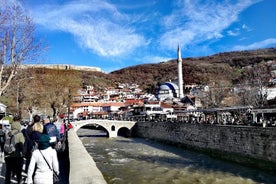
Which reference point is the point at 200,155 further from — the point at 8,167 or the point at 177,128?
the point at 8,167

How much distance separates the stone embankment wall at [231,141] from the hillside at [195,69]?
298 feet

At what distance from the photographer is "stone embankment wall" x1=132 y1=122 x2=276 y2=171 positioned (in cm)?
2084

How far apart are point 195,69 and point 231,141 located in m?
129

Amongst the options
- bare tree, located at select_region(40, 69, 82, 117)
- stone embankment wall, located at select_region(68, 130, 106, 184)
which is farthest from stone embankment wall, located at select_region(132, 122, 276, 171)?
bare tree, located at select_region(40, 69, 82, 117)

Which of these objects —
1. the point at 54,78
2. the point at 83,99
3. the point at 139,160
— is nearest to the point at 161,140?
the point at 139,160

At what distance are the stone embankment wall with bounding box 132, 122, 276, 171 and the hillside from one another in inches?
3575

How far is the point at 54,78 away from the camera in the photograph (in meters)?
52.8

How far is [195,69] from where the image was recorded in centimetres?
15250

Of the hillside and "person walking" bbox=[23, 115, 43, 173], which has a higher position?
the hillside

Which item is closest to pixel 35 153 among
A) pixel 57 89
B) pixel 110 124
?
pixel 110 124

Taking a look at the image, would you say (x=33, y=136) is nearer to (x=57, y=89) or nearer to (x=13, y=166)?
(x=13, y=166)

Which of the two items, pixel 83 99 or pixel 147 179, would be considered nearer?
pixel 147 179

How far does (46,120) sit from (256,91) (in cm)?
4254

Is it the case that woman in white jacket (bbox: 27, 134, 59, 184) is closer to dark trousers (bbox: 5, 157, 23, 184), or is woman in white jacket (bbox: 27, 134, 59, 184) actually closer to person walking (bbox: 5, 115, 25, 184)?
person walking (bbox: 5, 115, 25, 184)
